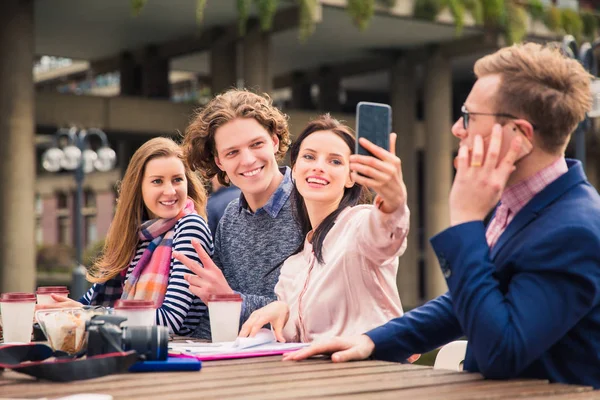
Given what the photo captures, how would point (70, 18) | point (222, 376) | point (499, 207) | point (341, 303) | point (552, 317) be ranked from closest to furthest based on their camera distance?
1. point (552, 317)
2. point (222, 376)
3. point (499, 207)
4. point (341, 303)
5. point (70, 18)

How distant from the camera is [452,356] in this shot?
3.46 m

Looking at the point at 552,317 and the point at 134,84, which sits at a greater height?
the point at 134,84

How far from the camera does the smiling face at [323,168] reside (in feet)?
11.4

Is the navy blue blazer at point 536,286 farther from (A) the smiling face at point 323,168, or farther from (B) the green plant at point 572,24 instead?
(B) the green plant at point 572,24

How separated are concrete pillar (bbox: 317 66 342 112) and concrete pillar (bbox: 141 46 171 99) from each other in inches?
195

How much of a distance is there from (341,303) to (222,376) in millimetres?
896

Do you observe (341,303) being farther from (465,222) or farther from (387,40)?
(387,40)

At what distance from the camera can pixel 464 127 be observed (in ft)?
8.52

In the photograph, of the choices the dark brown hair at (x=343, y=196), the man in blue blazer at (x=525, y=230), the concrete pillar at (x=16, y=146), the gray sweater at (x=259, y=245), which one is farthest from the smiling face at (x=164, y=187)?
the concrete pillar at (x=16, y=146)

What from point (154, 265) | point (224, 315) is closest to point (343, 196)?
point (224, 315)

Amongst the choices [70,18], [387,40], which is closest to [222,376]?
[70,18]

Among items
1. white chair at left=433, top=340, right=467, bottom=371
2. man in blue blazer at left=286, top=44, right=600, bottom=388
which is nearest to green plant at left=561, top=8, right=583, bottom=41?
white chair at left=433, top=340, right=467, bottom=371

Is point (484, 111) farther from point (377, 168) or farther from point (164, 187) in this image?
point (164, 187)

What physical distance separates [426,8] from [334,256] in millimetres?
20578
